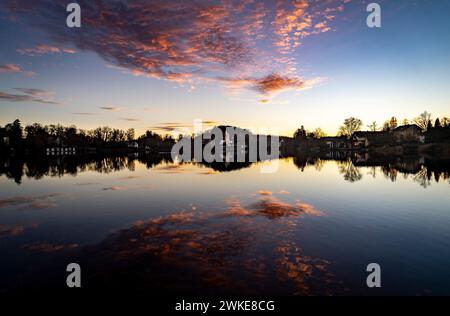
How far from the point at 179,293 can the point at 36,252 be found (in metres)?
8.78

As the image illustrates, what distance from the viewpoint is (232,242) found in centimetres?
1392

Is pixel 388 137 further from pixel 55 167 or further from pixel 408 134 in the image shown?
pixel 55 167

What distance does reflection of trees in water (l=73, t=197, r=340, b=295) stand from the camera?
956 cm

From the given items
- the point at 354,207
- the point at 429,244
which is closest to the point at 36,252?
the point at 429,244

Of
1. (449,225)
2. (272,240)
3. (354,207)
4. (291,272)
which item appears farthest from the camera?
(354,207)

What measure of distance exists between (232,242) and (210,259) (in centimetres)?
243

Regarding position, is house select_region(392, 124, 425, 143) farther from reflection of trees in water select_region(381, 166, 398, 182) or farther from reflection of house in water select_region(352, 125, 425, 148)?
reflection of trees in water select_region(381, 166, 398, 182)

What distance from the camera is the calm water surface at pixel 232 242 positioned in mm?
9906

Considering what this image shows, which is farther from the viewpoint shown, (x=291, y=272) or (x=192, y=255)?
(x=192, y=255)

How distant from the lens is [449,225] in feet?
55.2

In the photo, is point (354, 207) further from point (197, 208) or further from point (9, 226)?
point (9, 226)

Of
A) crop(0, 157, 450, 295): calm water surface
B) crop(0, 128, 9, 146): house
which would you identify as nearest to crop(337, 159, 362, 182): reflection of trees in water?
crop(0, 157, 450, 295): calm water surface

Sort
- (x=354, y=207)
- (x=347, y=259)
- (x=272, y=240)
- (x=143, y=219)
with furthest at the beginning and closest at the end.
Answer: (x=354, y=207)
(x=143, y=219)
(x=272, y=240)
(x=347, y=259)
